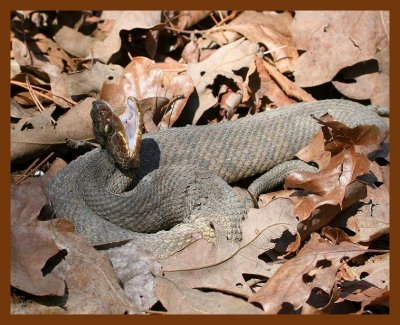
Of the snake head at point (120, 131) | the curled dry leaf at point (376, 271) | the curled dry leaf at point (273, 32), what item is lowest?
the curled dry leaf at point (376, 271)

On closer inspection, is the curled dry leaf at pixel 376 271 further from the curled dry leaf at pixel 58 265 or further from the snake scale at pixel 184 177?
the curled dry leaf at pixel 58 265

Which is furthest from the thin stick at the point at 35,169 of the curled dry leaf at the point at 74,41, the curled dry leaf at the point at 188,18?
the curled dry leaf at the point at 188,18

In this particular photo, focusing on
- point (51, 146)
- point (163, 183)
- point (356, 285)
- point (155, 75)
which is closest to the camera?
point (356, 285)

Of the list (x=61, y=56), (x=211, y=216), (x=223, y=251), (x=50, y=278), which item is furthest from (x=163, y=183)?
(x=61, y=56)

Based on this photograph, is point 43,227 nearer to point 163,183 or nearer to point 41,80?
point 163,183

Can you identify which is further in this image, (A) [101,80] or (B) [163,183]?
(A) [101,80]

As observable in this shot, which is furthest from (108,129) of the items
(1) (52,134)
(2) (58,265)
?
(2) (58,265)

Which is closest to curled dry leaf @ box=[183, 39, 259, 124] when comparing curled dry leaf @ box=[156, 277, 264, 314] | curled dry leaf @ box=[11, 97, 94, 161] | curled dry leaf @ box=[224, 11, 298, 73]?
curled dry leaf @ box=[224, 11, 298, 73]
